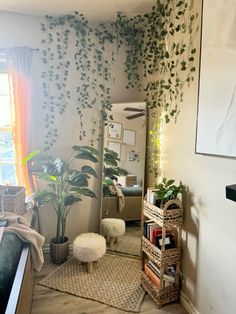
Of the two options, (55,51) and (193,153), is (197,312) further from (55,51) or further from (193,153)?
(55,51)

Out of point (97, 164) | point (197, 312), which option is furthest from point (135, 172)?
point (197, 312)

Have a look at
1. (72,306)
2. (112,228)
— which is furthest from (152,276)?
(112,228)

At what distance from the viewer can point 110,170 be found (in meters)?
2.91

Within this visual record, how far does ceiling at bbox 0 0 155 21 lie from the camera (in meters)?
2.34

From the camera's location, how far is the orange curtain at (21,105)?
8.50 feet

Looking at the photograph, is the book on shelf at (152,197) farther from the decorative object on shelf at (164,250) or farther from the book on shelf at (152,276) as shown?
the book on shelf at (152,276)

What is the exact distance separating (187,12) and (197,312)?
2.30m

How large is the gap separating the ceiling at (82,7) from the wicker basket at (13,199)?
174 cm

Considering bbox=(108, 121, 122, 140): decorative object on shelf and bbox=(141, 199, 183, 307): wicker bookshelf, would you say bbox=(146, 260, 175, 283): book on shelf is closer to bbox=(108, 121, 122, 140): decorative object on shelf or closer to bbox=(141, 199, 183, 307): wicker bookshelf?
bbox=(141, 199, 183, 307): wicker bookshelf

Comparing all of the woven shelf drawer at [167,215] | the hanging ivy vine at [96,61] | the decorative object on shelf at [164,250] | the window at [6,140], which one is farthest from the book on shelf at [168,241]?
the window at [6,140]

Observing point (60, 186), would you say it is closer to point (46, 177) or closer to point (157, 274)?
point (46, 177)

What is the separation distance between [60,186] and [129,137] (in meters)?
0.92

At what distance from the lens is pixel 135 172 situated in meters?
2.82

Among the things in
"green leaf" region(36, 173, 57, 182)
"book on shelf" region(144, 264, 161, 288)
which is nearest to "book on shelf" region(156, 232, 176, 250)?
"book on shelf" region(144, 264, 161, 288)
